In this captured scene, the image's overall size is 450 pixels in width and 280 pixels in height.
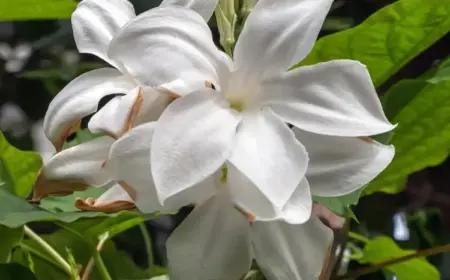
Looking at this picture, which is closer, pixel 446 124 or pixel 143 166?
pixel 143 166

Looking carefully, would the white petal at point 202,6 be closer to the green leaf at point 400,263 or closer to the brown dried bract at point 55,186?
the brown dried bract at point 55,186

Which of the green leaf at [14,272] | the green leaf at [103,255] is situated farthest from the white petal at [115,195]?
the green leaf at [103,255]

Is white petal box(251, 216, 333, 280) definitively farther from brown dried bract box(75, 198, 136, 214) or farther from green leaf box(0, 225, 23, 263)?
green leaf box(0, 225, 23, 263)

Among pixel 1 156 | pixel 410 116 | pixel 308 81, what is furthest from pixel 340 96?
pixel 1 156

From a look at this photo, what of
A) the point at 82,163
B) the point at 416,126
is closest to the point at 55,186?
the point at 82,163

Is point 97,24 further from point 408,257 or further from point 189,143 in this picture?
point 408,257

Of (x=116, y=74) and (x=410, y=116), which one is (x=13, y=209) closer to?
(x=116, y=74)
